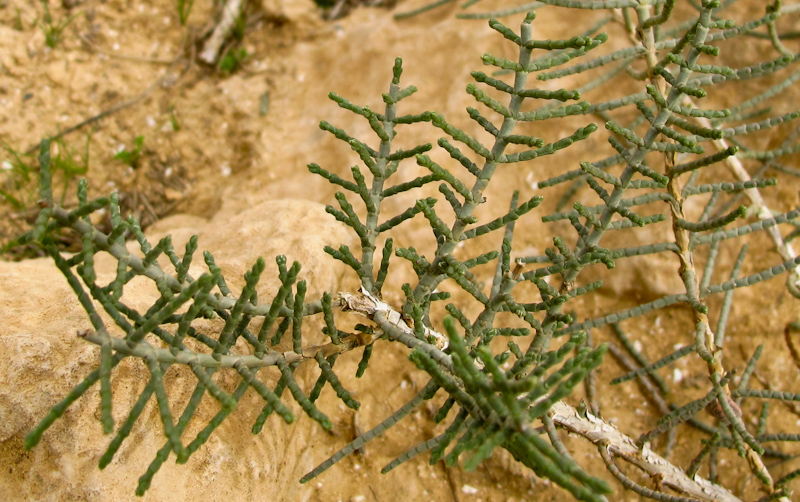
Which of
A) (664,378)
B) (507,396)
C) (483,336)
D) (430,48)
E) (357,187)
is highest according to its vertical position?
(430,48)

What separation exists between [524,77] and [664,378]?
1.77 m

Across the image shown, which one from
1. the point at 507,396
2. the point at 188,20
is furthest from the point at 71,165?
the point at 507,396

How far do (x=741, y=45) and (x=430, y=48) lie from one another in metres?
1.67

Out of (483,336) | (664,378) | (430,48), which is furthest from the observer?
(430,48)

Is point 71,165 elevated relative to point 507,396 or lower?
lower

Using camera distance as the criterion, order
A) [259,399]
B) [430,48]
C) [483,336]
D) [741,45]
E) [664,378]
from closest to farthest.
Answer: [483,336]
[259,399]
[664,378]
[741,45]
[430,48]

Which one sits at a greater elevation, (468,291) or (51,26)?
(51,26)

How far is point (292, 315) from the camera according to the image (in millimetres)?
1687

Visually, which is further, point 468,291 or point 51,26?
point 51,26

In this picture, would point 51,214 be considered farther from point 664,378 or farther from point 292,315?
point 664,378

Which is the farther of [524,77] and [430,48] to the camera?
[430,48]

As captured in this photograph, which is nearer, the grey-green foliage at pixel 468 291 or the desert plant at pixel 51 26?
the grey-green foliage at pixel 468 291

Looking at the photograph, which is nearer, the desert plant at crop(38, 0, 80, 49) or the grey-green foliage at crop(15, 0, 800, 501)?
the grey-green foliage at crop(15, 0, 800, 501)

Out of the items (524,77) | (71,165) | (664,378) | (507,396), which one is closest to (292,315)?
(507,396)
